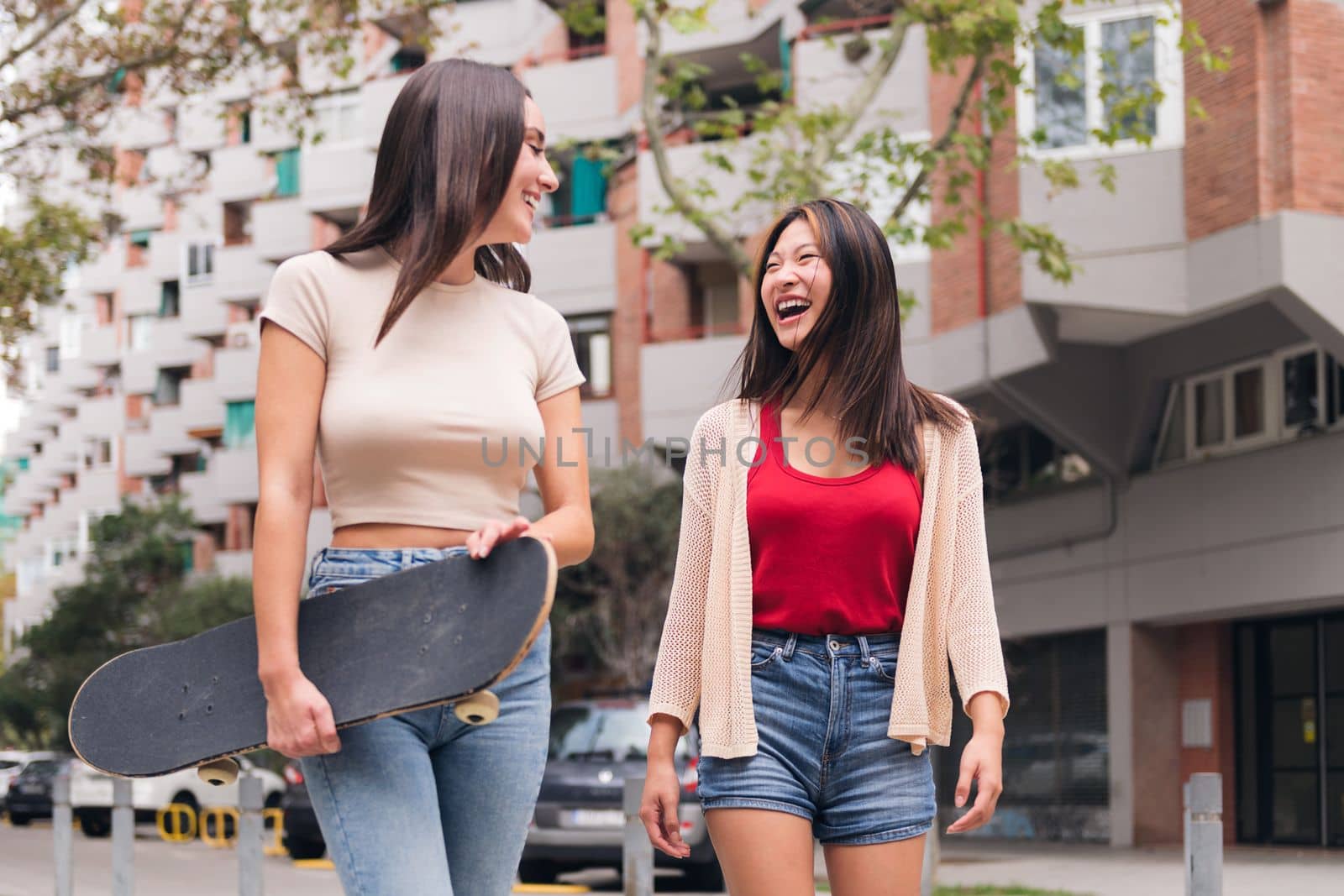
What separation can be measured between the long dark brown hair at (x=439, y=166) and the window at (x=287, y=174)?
44.6 m

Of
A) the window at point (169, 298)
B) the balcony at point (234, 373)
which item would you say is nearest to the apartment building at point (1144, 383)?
the balcony at point (234, 373)

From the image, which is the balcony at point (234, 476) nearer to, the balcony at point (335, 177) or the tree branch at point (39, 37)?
the balcony at point (335, 177)

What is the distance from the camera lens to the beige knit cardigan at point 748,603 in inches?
133

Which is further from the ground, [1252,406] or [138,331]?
[138,331]

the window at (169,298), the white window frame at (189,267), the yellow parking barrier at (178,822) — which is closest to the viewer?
the yellow parking barrier at (178,822)

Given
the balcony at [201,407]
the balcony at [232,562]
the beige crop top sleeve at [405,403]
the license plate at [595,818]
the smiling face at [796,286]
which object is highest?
the balcony at [201,407]

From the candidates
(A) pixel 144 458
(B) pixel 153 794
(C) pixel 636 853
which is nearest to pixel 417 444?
(C) pixel 636 853

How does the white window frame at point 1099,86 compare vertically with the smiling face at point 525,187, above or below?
above

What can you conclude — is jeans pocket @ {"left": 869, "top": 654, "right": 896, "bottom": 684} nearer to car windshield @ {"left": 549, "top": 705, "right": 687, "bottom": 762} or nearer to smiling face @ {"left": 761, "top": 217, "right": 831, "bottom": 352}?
smiling face @ {"left": 761, "top": 217, "right": 831, "bottom": 352}

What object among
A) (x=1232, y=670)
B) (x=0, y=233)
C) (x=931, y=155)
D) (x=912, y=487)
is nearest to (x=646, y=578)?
(x=1232, y=670)

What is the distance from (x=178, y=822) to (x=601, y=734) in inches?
592

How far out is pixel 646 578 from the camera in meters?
28.9

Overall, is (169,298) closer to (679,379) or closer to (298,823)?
(679,379)

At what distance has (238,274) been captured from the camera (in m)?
52.4
